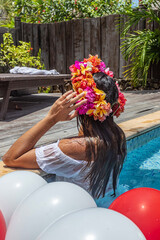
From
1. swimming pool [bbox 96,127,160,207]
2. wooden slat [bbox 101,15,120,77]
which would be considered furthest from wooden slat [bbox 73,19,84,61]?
swimming pool [bbox 96,127,160,207]

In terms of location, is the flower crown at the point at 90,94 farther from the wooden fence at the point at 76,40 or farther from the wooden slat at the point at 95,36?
the wooden slat at the point at 95,36

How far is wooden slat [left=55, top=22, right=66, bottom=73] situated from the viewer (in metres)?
8.75

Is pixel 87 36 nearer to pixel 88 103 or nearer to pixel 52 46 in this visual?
pixel 52 46

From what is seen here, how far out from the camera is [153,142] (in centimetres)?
383

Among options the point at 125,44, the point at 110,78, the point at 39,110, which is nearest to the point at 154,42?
the point at 125,44

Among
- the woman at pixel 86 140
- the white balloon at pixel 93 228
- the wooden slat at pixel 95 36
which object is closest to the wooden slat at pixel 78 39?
the wooden slat at pixel 95 36

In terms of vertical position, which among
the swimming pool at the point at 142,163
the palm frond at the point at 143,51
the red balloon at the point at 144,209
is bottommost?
the swimming pool at the point at 142,163

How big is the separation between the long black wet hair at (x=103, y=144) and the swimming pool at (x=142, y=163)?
2.84 ft

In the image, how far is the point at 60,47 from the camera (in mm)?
8844

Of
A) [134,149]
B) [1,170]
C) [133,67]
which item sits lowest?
[134,149]

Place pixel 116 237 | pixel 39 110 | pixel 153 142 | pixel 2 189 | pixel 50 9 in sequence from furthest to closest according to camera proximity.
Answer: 1. pixel 50 9
2. pixel 39 110
3. pixel 153 142
4. pixel 2 189
5. pixel 116 237

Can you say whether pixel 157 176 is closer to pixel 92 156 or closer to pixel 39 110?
pixel 92 156

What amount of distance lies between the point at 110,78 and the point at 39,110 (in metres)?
3.50

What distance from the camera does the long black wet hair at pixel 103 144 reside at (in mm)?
1827
